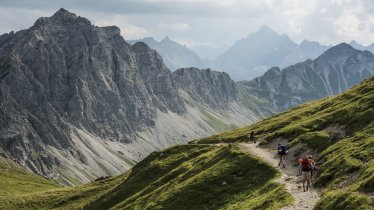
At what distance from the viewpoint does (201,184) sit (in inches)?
2657

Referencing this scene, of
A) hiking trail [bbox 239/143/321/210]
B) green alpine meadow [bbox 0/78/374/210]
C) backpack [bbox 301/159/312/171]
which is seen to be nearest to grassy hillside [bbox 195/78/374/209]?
green alpine meadow [bbox 0/78/374/210]

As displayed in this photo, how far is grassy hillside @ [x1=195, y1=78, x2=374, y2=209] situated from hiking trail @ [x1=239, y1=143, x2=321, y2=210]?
173 centimetres

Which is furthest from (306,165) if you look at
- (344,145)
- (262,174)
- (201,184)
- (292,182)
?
(201,184)

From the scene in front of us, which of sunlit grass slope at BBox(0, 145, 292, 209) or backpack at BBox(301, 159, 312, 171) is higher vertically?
backpack at BBox(301, 159, 312, 171)

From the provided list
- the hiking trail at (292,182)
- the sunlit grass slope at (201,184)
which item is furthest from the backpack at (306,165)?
the sunlit grass slope at (201,184)

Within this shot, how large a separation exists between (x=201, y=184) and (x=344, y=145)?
2112 centimetres

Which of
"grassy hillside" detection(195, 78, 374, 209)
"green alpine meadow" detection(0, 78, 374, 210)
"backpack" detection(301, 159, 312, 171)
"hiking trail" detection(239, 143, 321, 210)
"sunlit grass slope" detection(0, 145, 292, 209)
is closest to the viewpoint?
"grassy hillside" detection(195, 78, 374, 209)

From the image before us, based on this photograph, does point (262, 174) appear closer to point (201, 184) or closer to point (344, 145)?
point (201, 184)

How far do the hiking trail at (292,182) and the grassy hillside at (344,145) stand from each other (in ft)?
5.68

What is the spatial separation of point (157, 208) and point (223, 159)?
47.7 feet

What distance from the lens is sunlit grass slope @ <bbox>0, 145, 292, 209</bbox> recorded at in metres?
55.2

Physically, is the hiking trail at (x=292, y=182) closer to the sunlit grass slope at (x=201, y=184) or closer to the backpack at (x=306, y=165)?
the sunlit grass slope at (x=201, y=184)

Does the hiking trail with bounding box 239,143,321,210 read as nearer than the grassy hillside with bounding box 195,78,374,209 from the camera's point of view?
No

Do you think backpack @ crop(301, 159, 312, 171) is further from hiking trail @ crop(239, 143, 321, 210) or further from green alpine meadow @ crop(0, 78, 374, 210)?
green alpine meadow @ crop(0, 78, 374, 210)
